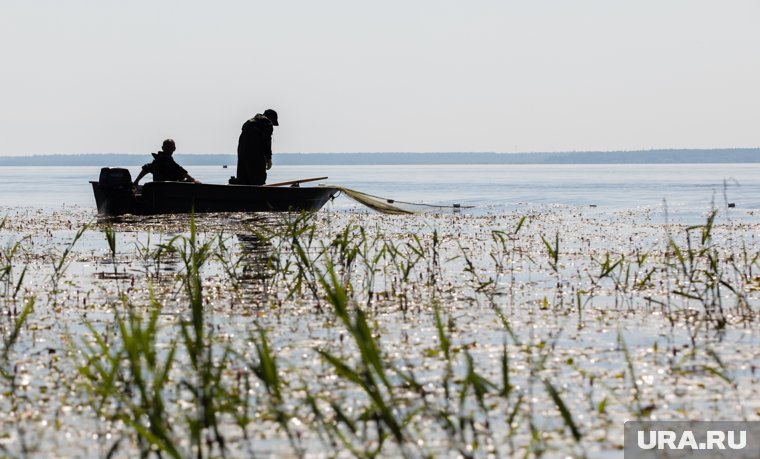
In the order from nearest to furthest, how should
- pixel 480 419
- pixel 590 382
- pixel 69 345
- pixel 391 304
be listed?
pixel 480 419 → pixel 590 382 → pixel 69 345 → pixel 391 304

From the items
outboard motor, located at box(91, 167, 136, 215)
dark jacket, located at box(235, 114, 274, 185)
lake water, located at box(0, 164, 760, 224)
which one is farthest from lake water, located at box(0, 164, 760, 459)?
dark jacket, located at box(235, 114, 274, 185)

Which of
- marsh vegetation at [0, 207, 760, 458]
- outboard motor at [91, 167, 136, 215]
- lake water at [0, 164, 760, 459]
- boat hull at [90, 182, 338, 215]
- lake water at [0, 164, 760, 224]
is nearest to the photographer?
marsh vegetation at [0, 207, 760, 458]

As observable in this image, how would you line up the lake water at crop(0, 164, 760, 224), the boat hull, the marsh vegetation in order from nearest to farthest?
the marsh vegetation
the boat hull
the lake water at crop(0, 164, 760, 224)

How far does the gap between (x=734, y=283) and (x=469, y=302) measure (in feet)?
9.94

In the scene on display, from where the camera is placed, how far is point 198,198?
23.1m

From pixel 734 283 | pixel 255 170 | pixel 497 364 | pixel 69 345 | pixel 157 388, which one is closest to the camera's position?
pixel 157 388

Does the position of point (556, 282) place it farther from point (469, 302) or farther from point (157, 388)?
point (157, 388)

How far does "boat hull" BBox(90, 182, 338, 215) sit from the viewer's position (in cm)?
2269

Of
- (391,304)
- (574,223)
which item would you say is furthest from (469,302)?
(574,223)

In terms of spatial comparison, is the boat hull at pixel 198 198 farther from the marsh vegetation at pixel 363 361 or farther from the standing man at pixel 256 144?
the marsh vegetation at pixel 363 361

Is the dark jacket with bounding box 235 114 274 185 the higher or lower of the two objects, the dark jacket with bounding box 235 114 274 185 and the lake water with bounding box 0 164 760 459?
the higher

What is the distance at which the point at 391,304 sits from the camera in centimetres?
966

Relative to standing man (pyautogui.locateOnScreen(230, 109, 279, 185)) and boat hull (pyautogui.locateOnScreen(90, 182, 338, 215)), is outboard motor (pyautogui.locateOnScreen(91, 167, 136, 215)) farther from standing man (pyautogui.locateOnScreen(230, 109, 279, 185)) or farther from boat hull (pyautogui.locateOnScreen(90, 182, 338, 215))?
standing man (pyautogui.locateOnScreen(230, 109, 279, 185))

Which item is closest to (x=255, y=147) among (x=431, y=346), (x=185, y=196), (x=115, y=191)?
(x=185, y=196)
